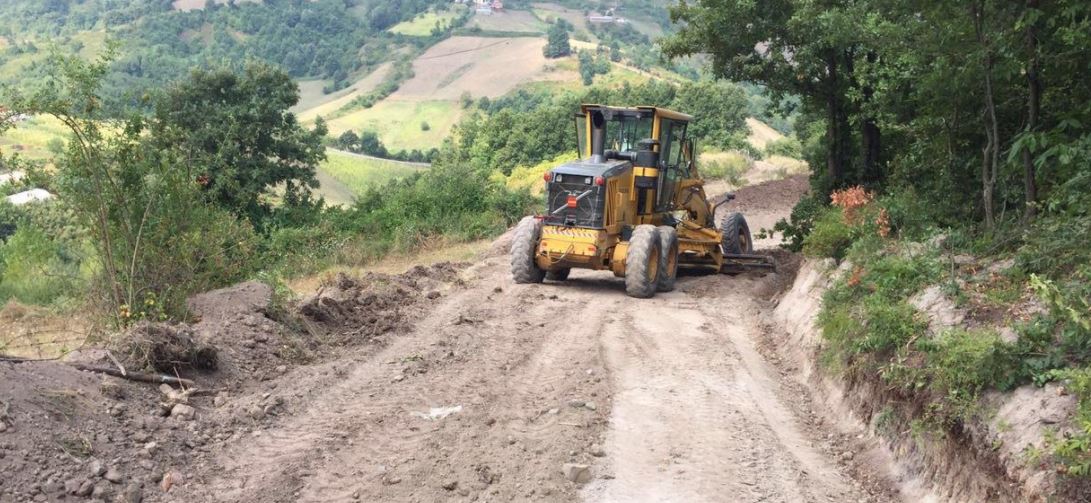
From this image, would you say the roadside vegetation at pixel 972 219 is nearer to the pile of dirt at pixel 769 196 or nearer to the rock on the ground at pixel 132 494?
the rock on the ground at pixel 132 494

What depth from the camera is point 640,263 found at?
14133mm

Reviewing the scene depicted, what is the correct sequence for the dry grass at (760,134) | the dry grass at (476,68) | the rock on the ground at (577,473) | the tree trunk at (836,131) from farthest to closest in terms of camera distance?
the dry grass at (476,68), the dry grass at (760,134), the tree trunk at (836,131), the rock on the ground at (577,473)

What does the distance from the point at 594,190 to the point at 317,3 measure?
130 m

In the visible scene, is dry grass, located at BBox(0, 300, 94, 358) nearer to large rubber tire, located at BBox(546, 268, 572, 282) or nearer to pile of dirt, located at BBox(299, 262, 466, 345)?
pile of dirt, located at BBox(299, 262, 466, 345)

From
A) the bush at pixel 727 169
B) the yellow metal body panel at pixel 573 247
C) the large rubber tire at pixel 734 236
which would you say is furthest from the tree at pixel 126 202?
the bush at pixel 727 169

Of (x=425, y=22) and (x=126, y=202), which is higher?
(x=126, y=202)

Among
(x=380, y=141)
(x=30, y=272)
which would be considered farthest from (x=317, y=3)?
(x=30, y=272)

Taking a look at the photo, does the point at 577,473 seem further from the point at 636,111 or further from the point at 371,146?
the point at 371,146

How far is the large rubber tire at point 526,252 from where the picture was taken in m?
14.8

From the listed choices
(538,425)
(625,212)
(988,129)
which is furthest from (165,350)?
(988,129)

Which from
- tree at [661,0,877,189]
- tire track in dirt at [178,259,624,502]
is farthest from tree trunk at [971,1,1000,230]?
tree at [661,0,877,189]

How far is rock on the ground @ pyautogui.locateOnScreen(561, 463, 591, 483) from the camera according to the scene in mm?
6754

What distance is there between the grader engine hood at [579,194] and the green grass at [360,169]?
39043mm

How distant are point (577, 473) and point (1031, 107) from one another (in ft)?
19.5
